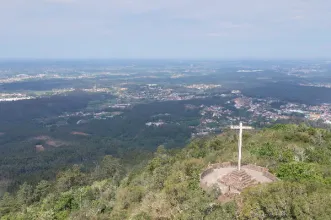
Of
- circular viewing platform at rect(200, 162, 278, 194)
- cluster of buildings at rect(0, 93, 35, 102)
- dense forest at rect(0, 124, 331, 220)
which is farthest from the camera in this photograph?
cluster of buildings at rect(0, 93, 35, 102)

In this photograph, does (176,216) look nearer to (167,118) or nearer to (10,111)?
(167,118)

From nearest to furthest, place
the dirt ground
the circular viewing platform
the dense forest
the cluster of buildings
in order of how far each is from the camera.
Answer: the dense forest, the circular viewing platform, the dirt ground, the cluster of buildings

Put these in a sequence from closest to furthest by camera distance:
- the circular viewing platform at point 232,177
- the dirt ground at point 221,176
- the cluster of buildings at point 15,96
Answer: the circular viewing platform at point 232,177 < the dirt ground at point 221,176 < the cluster of buildings at point 15,96

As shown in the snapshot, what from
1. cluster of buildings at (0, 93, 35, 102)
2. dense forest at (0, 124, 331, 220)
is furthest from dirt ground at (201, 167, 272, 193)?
cluster of buildings at (0, 93, 35, 102)

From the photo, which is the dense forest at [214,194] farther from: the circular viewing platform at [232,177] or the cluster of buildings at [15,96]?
the cluster of buildings at [15,96]

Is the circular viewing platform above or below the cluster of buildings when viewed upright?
above

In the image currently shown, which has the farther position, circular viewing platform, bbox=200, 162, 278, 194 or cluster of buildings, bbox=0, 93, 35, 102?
cluster of buildings, bbox=0, 93, 35, 102

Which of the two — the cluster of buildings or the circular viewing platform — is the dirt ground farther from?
the cluster of buildings

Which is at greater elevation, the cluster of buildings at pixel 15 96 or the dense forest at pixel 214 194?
the dense forest at pixel 214 194

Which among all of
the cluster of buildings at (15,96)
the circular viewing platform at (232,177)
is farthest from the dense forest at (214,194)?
the cluster of buildings at (15,96)
